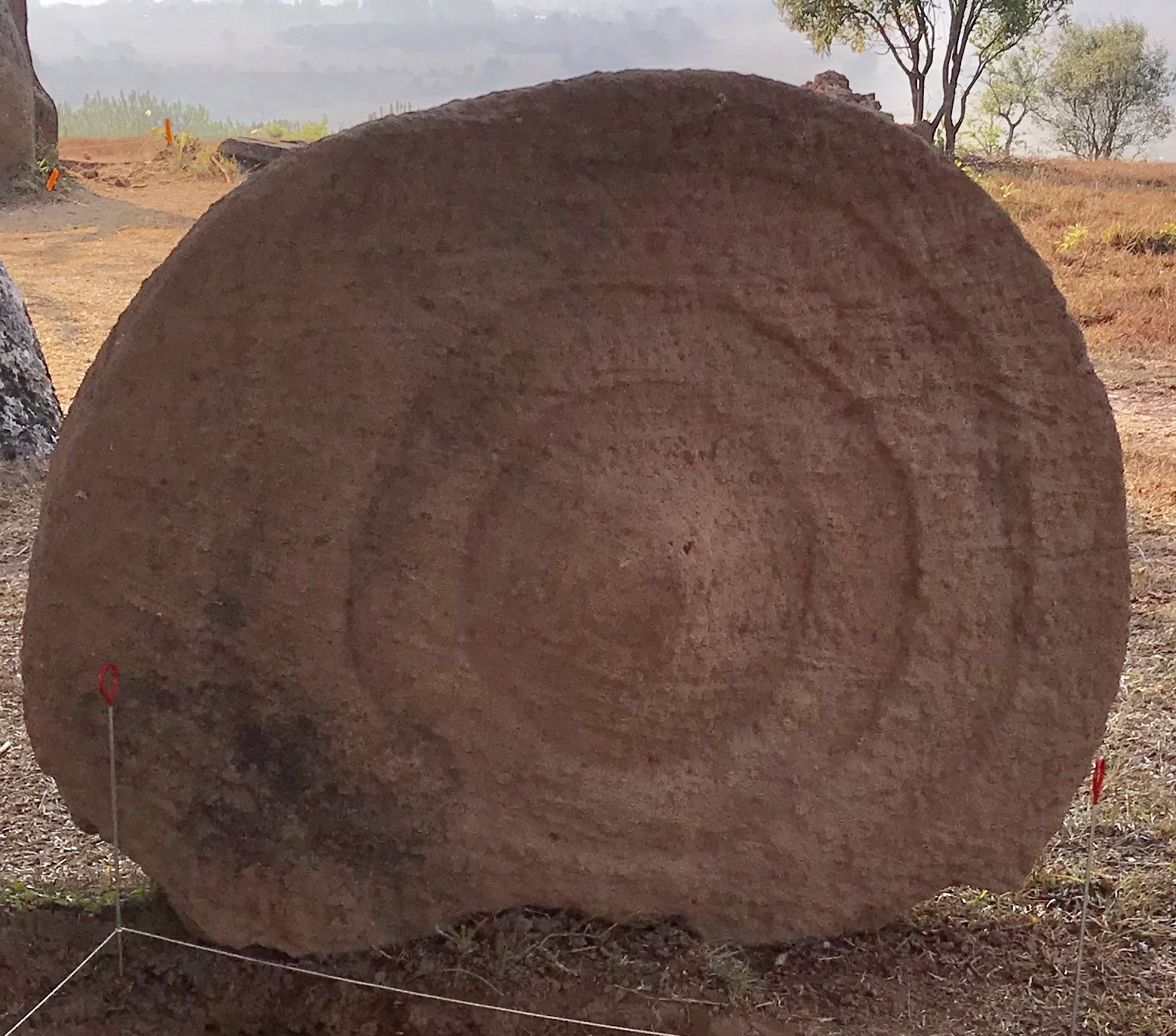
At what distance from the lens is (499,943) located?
7.19 feet

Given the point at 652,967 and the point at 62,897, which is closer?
the point at 652,967

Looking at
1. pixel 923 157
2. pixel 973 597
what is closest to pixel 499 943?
pixel 973 597

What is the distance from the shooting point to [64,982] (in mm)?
2129

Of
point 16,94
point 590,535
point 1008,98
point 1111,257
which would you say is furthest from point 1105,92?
point 590,535

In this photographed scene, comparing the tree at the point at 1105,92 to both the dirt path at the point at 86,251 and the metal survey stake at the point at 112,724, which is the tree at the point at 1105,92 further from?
the metal survey stake at the point at 112,724

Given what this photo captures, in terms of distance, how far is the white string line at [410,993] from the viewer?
2102 millimetres

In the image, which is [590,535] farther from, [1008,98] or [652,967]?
[1008,98]

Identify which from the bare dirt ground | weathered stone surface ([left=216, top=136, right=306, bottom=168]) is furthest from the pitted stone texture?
the bare dirt ground

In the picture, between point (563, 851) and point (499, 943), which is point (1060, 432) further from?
point (499, 943)

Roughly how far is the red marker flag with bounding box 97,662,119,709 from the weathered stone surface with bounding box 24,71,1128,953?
0.08 feet

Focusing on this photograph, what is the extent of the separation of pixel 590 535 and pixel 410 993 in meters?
0.84

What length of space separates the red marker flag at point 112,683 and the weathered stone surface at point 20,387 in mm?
2575

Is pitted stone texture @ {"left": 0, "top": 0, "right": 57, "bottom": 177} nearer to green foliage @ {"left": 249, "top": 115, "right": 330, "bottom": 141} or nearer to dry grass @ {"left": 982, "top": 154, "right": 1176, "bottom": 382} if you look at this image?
green foliage @ {"left": 249, "top": 115, "right": 330, "bottom": 141}

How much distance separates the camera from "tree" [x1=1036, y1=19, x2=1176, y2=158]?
15.5 m
